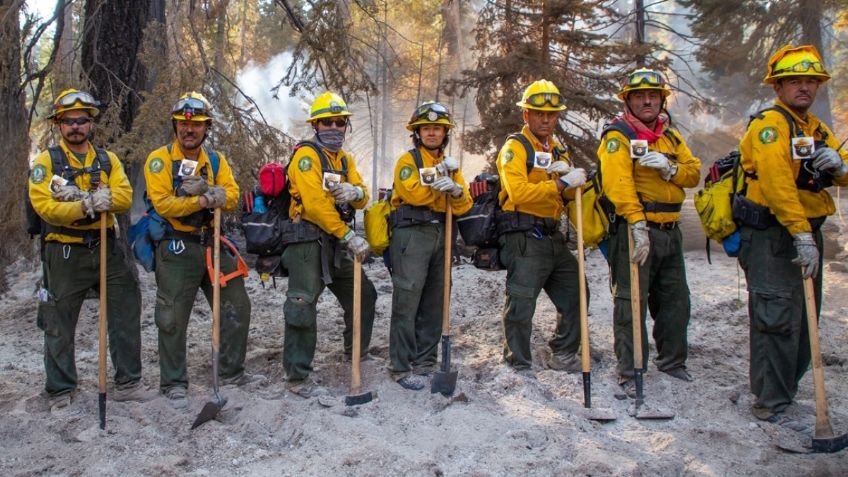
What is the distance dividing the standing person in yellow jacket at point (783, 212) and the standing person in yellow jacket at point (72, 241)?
4754 mm

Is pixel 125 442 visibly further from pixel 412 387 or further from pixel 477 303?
pixel 477 303

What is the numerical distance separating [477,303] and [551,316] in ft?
3.28

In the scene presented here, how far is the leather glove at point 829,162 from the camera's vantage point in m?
5.04

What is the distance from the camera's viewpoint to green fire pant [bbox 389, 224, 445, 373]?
20.3ft

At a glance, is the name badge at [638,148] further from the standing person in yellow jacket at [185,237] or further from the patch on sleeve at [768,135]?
the standing person in yellow jacket at [185,237]

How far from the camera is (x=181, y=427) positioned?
5340 millimetres

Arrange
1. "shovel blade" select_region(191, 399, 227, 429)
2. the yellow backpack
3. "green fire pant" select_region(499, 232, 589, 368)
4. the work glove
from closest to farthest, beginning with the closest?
"shovel blade" select_region(191, 399, 227, 429) → the work glove → "green fire pant" select_region(499, 232, 589, 368) → the yellow backpack

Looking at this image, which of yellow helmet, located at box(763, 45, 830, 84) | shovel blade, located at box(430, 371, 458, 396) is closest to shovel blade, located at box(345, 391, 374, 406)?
shovel blade, located at box(430, 371, 458, 396)

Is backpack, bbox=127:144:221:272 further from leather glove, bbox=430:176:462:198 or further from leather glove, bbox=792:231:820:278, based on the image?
leather glove, bbox=792:231:820:278

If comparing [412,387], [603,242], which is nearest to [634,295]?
[603,242]

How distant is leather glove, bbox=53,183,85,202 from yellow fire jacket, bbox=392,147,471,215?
8.05 feet

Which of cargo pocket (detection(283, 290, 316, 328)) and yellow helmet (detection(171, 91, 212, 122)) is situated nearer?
yellow helmet (detection(171, 91, 212, 122))

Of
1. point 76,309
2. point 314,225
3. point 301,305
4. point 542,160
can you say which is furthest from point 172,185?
point 542,160

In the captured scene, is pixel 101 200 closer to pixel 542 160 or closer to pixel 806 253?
pixel 542 160
